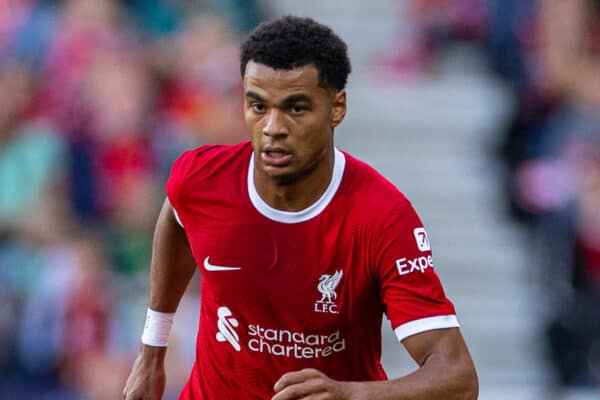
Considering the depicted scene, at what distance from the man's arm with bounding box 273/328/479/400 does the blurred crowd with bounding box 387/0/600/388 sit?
4.33 m

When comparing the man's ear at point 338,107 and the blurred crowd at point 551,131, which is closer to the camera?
the man's ear at point 338,107

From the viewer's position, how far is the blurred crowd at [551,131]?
8.49 m

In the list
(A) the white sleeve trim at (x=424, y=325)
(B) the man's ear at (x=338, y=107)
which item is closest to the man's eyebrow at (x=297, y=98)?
(B) the man's ear at (x=338, y=107)

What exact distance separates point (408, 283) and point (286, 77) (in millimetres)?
789

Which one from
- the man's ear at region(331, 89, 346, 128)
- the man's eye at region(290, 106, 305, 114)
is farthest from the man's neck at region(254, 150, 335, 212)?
the man's eye at region(290, 106, 305, 114)

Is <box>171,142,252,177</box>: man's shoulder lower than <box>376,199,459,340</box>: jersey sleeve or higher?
higher

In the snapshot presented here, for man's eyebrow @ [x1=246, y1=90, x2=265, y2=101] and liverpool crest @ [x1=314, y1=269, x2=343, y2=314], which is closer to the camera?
man's eyebrow @ [x1=246, y1=90, x2=265, y2=101]

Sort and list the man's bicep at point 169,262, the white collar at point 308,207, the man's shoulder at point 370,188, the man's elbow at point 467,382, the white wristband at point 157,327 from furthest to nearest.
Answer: the white wristband at point 157,327, the man's bicep at point 169,262, the white collar at point 308,207, the man's shoulder at point 370,188, the man's elbow at point 467,382

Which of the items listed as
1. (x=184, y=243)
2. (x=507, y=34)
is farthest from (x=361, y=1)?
(x=184, y=243)

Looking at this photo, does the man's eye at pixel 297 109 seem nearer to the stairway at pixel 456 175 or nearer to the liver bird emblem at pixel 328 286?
the liver bird emblem at pixel 328 286

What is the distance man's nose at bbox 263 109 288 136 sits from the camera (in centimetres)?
425

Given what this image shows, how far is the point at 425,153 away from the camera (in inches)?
409

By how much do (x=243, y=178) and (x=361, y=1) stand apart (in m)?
6.77

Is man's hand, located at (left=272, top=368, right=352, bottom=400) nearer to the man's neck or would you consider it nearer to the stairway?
the man's neck
